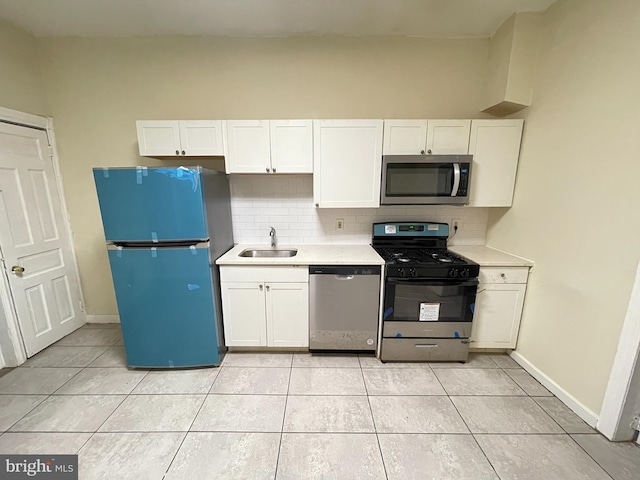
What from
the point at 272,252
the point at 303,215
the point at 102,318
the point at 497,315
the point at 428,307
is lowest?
the point at 102,318

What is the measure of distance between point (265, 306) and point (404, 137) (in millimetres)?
1983

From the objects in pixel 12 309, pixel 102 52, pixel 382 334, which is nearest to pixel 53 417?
pixel 12 309

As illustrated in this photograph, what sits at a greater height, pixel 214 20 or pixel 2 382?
pixel 214 20

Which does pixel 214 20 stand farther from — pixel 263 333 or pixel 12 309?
pixel 12 309

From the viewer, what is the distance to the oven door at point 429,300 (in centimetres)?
→ 215

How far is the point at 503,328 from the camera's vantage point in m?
2.30

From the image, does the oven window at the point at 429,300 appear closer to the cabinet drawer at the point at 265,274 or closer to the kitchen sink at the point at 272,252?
the cabinet drawer at the point at 265,274

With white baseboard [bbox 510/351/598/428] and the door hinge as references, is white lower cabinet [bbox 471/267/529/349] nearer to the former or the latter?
white baseboard [bbox 510/351/598/428]

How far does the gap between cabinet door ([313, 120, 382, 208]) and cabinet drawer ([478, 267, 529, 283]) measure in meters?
1.12

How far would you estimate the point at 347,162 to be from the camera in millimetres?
2301

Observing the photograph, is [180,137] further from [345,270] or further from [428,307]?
[428,307]

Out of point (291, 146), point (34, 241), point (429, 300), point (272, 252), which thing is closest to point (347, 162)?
point (291, 146)

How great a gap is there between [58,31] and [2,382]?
10.2 ft

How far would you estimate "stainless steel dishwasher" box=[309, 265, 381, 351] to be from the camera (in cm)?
221
